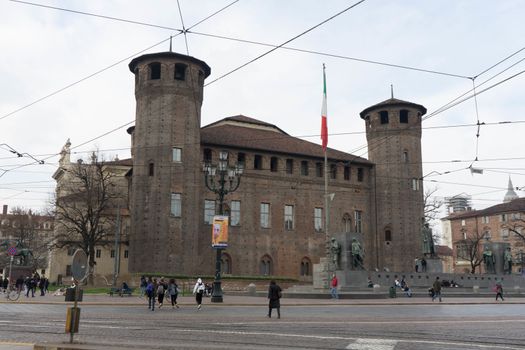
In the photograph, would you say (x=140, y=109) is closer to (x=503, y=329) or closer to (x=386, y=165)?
(x=386, y=165)

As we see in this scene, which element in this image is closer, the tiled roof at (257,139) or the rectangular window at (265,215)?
Result: the tiled roof at (257,139)

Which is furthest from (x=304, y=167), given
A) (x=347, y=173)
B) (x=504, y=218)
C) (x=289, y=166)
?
(x=504, y=218)

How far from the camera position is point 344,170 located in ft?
171

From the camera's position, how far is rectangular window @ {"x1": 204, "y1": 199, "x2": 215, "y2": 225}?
147 feet

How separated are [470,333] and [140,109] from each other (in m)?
35.9

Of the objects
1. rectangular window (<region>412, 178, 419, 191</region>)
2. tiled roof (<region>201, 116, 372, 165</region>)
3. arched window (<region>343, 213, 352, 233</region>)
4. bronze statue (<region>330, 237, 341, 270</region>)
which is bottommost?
bronze statue (<region>330, 237, 341, 270</region>)

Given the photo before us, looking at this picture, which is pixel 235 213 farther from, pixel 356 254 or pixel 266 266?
pixel 356 254

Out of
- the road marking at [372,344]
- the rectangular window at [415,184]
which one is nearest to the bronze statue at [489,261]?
the rectangular window at [415,184]

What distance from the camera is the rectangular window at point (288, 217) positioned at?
48.5 metres

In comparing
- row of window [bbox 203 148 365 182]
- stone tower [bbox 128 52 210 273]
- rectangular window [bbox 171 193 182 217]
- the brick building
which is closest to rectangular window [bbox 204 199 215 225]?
→ the brick building

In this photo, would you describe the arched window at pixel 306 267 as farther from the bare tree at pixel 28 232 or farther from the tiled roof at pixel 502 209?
the tiled roof at pixel 502 209

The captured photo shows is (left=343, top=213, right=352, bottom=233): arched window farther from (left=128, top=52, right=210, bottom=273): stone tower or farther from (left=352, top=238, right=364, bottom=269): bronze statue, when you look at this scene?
(left=128, top=52, right=210, bottom=273): stone tower

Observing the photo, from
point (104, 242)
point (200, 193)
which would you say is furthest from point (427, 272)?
point (104, 242)

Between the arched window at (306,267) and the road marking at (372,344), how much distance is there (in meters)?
38.2
